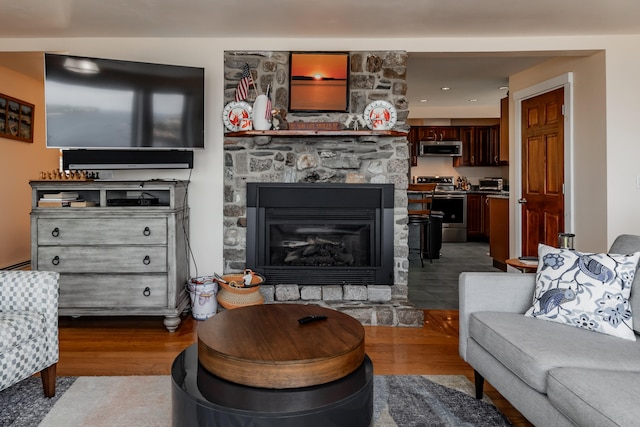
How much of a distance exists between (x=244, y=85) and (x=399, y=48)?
1.33 meters

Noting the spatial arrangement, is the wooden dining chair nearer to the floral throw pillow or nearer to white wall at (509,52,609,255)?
white wall at (509,52,609,255)

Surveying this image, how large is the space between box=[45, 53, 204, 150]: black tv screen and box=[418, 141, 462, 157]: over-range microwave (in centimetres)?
590

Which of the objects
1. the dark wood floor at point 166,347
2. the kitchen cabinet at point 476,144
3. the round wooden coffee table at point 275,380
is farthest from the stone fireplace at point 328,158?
the kitchen cabinet at point 476,144

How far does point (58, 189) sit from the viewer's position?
3.29m

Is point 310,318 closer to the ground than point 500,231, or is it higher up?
closer to the ground

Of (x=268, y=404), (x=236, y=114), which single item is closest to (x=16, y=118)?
(x=236, y=114)

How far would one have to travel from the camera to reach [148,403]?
6.89 ft

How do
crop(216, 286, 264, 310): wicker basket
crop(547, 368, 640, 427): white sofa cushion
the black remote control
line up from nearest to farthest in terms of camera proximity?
crop(547, 368, 640, 427): white sofa cushion < the black remote control < crop(216, 286, 264, 310): wicker basket

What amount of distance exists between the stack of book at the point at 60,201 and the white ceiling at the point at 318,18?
1.30 m

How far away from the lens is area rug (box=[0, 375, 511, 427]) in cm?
194

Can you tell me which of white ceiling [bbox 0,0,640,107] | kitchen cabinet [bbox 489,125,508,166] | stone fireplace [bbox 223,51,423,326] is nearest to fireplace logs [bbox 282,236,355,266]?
stone fireplace [bbox 223,51,423,326]

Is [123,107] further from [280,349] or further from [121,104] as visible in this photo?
[280,349]

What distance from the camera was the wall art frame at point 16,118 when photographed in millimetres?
5074

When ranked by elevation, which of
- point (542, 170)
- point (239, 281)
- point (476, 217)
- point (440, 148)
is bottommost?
point (239, 281)
